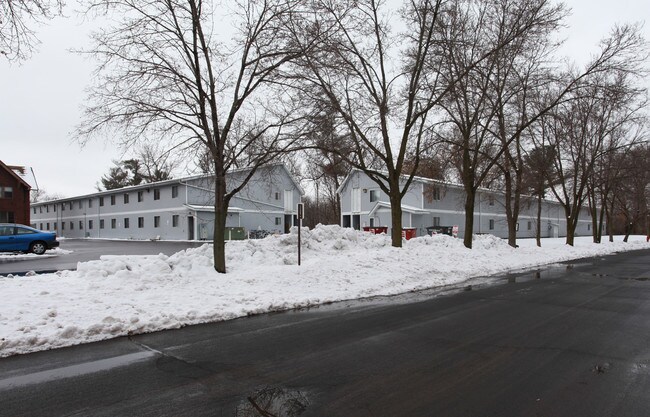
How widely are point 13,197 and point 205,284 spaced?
40698 millimetres

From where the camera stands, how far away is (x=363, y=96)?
18328mm

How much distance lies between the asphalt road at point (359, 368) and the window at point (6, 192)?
43.1 meters

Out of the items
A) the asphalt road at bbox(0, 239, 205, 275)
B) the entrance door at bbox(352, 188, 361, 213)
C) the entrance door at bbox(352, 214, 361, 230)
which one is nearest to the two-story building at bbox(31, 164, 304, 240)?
the entrance door at bbox(352, 188, 361, 213)

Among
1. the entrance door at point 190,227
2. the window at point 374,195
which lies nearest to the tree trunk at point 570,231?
the window at point 374,195

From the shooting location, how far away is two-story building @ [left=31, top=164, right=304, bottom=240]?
132 feet

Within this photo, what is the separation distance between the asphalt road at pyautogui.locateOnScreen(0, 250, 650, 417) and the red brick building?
42937mm

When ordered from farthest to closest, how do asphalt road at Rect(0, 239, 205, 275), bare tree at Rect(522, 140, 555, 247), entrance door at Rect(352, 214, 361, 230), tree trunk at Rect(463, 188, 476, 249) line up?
entrance door at Rect(352, 214, 361, 230), bare tree at Rect(522, 140, 555, 247), tree trunk at Rect(463, 188, 476, 249), asphalt road at Rect(0, 239, 205, 275)

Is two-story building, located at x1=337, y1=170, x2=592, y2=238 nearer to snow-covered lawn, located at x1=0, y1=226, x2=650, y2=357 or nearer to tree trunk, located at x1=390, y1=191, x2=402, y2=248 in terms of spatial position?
tree trunk, located at x1=390, y1=191, x2=402, y2=248

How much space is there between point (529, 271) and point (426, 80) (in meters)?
9.24

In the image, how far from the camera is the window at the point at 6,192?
40.8 m

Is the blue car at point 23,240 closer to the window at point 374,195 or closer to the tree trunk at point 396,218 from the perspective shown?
the tree trunk at point 396,218

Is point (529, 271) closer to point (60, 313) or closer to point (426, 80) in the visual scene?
point (426, 80)

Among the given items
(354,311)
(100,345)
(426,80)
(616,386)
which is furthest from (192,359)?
(426,80)

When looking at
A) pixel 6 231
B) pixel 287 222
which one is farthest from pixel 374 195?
pixel 6 231
